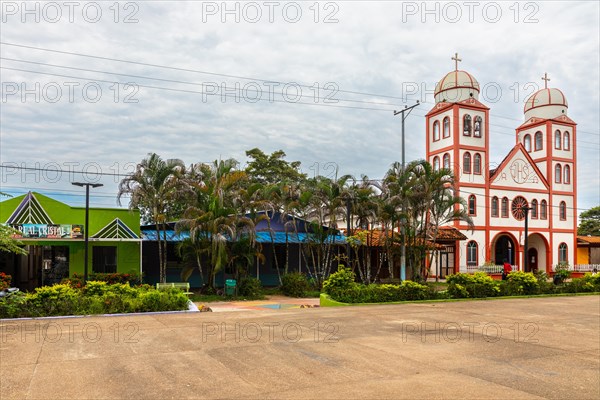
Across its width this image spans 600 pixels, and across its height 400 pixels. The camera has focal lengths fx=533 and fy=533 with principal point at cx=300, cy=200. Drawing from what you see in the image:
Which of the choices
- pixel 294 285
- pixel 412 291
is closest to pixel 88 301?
pixel 294 285

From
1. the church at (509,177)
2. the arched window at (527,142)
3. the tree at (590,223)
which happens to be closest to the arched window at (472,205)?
the church at (509,177)

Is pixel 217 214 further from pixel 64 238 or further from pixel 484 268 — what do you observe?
pixel 484 268

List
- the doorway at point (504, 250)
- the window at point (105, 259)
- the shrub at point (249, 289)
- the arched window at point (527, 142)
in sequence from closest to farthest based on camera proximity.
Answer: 1. the shrub at point (249, 289)
2. the window at point (105, 259)
3. the doorway at point (504, 250)
4. the arched window at point (527, 142)

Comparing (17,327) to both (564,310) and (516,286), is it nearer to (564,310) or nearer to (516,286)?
(564,310)

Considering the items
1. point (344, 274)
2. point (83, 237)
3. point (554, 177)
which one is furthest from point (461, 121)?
point (83, 237)

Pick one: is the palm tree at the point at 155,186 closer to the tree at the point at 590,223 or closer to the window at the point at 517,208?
the window at the point at 517,208

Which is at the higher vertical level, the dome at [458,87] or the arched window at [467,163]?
the dome at [458,87]


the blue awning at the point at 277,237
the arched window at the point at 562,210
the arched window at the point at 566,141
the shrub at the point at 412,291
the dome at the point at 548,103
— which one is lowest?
the shrub at the point at 412,291

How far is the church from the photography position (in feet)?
118

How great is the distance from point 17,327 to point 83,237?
8.33m

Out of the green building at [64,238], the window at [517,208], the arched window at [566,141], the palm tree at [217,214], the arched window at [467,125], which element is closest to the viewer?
the green building at [64,238]

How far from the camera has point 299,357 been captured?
939 cm

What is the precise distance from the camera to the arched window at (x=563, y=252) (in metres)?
40.2

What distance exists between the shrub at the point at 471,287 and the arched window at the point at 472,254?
565 inches
